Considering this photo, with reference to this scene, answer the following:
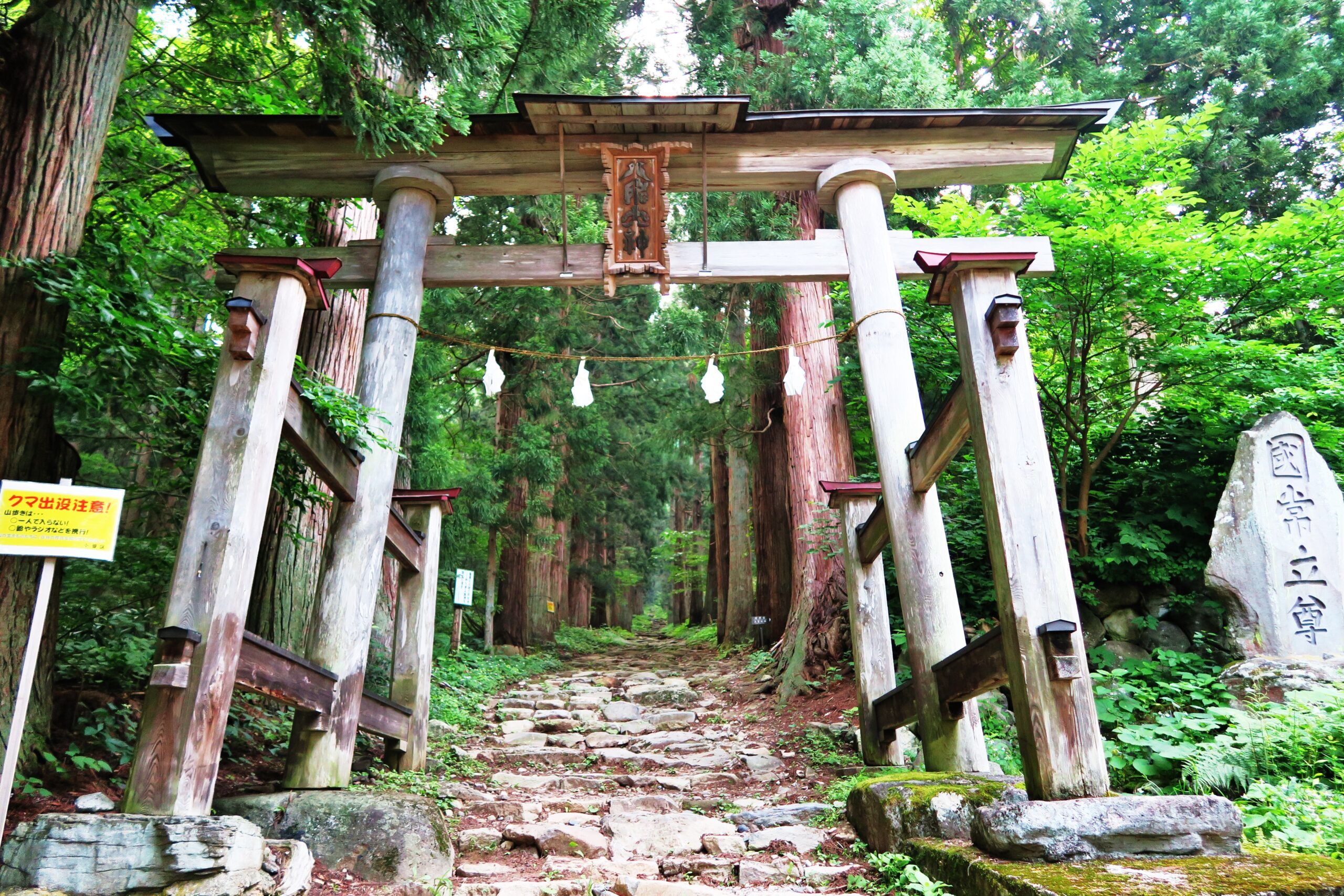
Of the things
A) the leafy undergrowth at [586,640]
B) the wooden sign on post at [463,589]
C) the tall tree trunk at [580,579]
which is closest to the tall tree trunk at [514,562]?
the leafy undergrowth at [586,640]

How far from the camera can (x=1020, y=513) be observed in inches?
130

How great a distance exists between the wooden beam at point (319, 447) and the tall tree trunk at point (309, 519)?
381 mm

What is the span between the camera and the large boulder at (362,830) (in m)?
3.51

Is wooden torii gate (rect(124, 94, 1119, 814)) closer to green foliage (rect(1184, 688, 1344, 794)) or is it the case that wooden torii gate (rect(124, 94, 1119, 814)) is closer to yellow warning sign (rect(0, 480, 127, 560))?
yellow warning sign (rect(0, 480, 127, 560))

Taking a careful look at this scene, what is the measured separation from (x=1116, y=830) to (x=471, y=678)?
773cm

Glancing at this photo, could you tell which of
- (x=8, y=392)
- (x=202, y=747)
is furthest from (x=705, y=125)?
(x=202, y=747)

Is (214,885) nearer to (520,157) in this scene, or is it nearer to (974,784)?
(974,784)

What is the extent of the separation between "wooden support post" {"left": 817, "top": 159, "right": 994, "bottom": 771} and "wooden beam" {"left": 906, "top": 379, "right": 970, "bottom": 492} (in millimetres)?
149

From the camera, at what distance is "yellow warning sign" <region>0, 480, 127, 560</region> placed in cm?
305

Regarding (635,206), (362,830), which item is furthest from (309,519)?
(635,206)

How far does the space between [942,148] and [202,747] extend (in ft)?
19.3

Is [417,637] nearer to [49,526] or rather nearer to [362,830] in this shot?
[362,830]

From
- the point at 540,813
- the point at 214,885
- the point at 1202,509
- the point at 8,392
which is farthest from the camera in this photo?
the point at 1202,509

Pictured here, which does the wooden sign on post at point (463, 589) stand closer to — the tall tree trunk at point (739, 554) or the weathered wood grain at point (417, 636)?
the weathered wood grain at point (417, 636)
